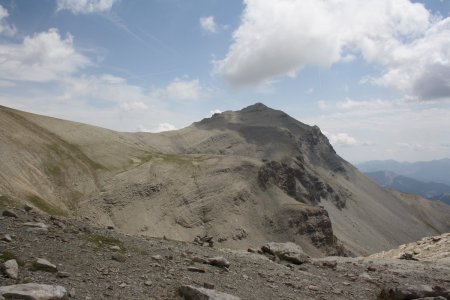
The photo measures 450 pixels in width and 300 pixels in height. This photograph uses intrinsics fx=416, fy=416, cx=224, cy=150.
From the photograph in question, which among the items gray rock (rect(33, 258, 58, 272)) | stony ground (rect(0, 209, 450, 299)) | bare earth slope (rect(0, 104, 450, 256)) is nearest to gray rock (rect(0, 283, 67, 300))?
stony ground (rect(0, 209, 450, 299))

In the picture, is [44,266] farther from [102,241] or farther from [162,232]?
[162,232]

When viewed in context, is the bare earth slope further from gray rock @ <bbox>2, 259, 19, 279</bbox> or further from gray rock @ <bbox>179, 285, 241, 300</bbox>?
gray rock @ <bbox>179, 285, 241, 300</bbox>

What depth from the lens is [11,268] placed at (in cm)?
1496

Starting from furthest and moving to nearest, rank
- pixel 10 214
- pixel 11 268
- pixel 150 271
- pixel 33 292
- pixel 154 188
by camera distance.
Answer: pixel 154 188 → pixel 10 214 → pixel 150 271 → pixel 11 268 → pixel 33 292

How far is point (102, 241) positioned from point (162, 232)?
8955cm

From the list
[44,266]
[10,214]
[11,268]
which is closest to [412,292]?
[44,266]

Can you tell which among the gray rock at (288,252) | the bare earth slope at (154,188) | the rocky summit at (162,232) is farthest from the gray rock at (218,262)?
the bare earth slope at (154,188)

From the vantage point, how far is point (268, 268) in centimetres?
2330

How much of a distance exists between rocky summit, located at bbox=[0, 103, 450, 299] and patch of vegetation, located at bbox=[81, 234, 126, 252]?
0.11 metres

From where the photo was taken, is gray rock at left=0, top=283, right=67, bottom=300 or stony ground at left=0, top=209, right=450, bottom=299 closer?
gray rock at left=0, top=283, right=67, bottom=300

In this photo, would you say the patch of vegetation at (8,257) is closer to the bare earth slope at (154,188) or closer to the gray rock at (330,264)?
the gray rock at (330,264)

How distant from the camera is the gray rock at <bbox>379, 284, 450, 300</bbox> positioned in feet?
64.5

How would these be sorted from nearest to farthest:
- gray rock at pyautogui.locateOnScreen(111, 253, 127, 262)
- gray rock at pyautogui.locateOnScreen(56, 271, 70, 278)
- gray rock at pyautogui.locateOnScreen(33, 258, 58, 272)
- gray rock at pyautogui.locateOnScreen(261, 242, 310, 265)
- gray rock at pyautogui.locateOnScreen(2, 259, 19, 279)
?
1. gray rock at pyautogui.locateOnScreen(2, 259, 19, 279)
2. gray rock at pyautogui.locateOnScreen(56, 271, 70, 278)
3. gray rock at pyautogui.locateOnScreen(33, 258, 58, 272)
4. gray rock at pyautogui.locateOnScreen(111, 253, 127, 262)
5. gray rock at pyautogui.locateOnScreen(261, 242, 310, 265)

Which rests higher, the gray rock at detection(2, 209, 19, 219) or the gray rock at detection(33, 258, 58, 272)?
the gray rock at detection(2, 209, 19, 219)
